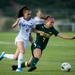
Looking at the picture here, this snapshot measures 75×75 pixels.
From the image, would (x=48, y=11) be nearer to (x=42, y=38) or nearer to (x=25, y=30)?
(x=25, y=30)

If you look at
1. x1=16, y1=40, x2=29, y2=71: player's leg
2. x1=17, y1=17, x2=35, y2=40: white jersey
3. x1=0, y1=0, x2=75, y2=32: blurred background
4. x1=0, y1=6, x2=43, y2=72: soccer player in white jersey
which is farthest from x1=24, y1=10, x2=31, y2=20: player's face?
x1=0, y1=0, x2=75, y2=32: blurred background

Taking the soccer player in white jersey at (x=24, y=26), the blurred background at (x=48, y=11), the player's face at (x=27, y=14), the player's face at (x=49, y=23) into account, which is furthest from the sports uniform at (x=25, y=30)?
the blurred background at (x=48, y=11)

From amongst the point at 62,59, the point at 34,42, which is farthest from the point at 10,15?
the point at 34,42

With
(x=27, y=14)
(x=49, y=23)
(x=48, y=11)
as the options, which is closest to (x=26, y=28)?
(x=27, y=14)

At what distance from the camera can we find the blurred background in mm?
50844

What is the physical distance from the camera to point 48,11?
51531mm

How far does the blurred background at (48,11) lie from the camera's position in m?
50.8

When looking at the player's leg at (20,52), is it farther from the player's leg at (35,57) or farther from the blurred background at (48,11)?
the blurred background at (48,11)

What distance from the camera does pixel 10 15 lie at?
172 ft

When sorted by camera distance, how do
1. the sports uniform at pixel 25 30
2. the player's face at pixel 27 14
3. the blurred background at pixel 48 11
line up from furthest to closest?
the blurred background at pixel 48 11
the sports uniform at pixel 25 30
the player's face at pixel 27 14

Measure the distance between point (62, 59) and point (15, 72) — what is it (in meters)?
4.80

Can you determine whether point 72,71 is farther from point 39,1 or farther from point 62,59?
point 39,1

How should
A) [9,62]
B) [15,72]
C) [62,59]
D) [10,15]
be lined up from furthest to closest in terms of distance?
[10,15] → [62,59] → [9,62] → [15,72]

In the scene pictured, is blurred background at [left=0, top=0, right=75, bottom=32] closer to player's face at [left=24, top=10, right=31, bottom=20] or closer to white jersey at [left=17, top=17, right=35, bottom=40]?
white jersey at [left=17, top=17, right=35, bottom=40]
